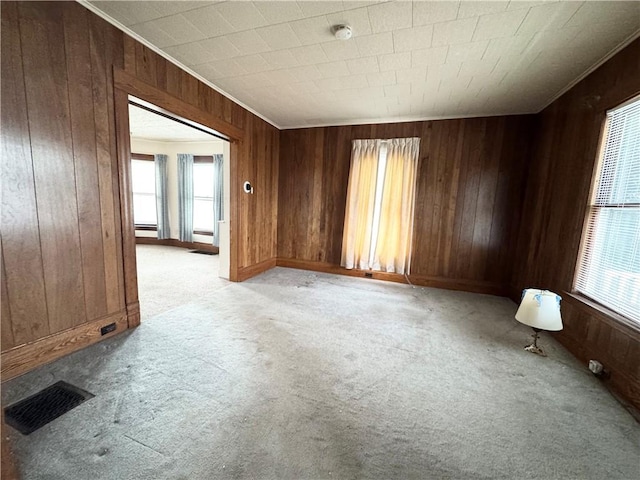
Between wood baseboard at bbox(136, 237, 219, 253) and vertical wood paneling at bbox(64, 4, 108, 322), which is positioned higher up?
vertical wood paneling at bbox(64, 4, 108, 322)

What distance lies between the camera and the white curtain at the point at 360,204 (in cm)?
418

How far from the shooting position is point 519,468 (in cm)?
124

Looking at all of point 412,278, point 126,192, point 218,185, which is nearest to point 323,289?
point 412,278

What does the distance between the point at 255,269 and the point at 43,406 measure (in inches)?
115

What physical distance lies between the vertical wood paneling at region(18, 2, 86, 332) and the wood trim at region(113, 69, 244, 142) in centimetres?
40

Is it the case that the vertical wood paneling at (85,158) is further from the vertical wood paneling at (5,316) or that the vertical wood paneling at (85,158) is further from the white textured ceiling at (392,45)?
the vertical wood paneling at (5,316)

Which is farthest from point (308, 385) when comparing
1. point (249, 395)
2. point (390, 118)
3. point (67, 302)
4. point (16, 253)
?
point (390, 118)

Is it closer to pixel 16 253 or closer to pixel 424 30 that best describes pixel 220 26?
pixel 424 30

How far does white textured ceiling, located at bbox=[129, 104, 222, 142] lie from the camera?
4.32 meters

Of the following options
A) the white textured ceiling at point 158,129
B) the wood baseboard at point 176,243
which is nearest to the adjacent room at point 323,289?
the white textured ceiling at point 158,129

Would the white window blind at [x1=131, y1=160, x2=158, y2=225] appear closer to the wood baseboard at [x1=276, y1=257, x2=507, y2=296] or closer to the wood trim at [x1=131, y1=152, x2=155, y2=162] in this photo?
the wood trim at [x1=131, y1=152, x2=155, y2=162]

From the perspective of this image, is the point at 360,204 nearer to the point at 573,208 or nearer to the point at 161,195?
the point at 573,208

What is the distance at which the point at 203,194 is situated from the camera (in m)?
6.16

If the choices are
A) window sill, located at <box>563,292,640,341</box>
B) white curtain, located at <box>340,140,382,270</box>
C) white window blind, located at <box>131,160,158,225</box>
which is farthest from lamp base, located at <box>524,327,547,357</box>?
white window blind, located at <box>131,160,158,225</box>
